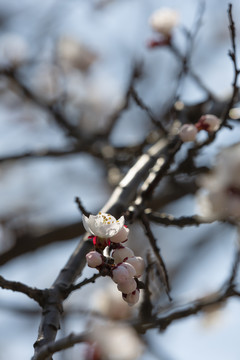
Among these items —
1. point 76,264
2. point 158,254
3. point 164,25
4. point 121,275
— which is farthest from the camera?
point 164,25

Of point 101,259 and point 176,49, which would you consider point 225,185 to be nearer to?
point 101,259

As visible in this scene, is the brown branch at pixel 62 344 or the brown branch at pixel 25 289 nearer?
the brown branch at pixel 62 344

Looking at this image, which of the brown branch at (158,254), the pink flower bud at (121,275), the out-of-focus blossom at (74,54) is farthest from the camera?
the out-of-focus blossom at (74,54)

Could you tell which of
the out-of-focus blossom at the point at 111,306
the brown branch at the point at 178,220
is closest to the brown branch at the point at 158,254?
the brown branch at the point at 178,220

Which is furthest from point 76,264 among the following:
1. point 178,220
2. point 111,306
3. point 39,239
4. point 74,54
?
point 74,54

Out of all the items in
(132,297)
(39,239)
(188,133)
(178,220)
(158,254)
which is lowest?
(132,297)

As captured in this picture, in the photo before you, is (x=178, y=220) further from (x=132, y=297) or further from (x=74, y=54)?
(x=74, y=54)

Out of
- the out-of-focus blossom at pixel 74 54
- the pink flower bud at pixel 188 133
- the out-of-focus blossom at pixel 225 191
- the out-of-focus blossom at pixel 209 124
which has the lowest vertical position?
the out-of-focus blossom at pixel 225 191

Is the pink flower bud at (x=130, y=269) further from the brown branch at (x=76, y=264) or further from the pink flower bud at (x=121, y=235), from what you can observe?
→ the brown branch at (x=76, y=264)
